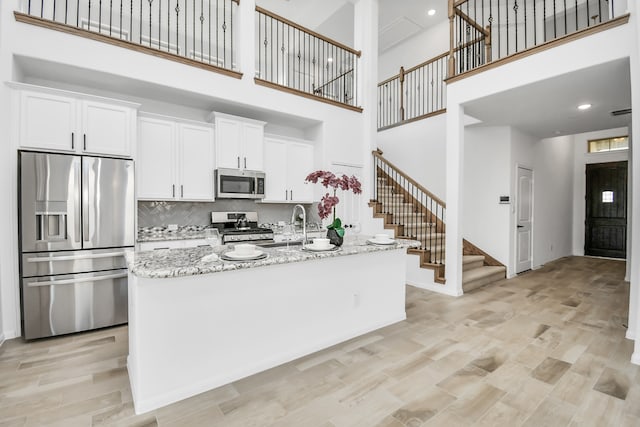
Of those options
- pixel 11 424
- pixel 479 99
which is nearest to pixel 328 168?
pixel 479 99

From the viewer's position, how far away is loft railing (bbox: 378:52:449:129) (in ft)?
23.1

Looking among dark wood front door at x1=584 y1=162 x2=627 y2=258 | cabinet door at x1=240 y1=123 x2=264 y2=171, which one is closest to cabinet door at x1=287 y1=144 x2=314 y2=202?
cabinet door at x1=240 y1=123 x2=264 y2=171

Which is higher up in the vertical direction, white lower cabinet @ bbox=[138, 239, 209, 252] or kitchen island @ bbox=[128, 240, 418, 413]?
white lower cabinet @ bbox=[138, 239, 209, 252]

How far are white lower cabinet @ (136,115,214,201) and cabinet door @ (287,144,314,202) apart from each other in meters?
1.30

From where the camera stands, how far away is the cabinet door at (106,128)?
3.10 meters

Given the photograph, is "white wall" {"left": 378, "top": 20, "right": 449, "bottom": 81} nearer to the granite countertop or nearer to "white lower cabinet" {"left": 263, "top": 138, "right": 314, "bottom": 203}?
"white lower cabinet" {"left": 263, "top": 138, "right": 314, "bottom": 203}

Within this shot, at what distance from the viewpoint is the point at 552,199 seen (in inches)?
275

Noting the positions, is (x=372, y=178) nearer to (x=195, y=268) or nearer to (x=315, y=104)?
(x=315, y=104)

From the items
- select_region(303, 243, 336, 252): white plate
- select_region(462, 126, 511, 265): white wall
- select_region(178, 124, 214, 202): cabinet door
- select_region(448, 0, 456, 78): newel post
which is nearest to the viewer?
select_region(303, 243, 336, 252): white plate

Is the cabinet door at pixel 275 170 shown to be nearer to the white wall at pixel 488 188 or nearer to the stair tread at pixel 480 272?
the stair tread at pixel 480 272

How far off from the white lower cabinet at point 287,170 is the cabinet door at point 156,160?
4.46 ft

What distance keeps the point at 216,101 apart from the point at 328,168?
6.58 ft

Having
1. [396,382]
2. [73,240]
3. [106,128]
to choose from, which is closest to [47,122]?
[106,128]

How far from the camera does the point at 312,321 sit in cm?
256
